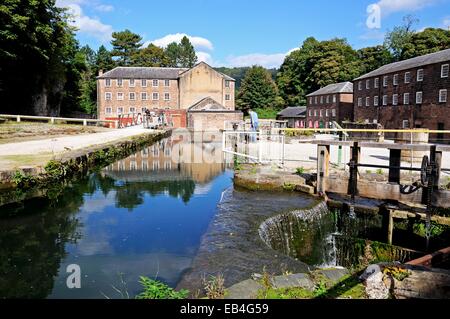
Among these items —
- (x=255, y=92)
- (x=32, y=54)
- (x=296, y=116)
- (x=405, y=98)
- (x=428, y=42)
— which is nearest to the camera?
(x=32, y=54)

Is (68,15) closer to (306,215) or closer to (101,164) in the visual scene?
(101,164)

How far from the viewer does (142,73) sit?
211 ft

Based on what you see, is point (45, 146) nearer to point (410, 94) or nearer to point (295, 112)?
point (410, 94)

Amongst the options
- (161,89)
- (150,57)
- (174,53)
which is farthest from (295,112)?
(174,53)

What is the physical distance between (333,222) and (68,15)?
39.4 m

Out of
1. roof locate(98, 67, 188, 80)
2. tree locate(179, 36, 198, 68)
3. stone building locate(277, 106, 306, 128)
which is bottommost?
stone building locate(277, 106, 306, 128)

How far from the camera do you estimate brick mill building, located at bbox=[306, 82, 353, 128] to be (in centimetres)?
5300

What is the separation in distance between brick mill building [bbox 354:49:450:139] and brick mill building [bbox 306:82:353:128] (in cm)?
483

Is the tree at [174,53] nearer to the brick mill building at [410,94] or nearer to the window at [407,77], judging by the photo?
the brick mill building at [410,94]

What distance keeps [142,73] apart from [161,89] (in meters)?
4.32

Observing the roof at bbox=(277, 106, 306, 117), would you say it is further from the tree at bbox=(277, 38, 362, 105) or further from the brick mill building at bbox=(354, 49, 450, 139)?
the brick mill building at bbox=(354, 49, 450, 139)

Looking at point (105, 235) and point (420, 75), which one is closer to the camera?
point (105, 235)

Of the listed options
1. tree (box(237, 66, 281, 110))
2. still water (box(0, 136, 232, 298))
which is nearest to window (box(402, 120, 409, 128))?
still water (box(0, 136, 232, 298))

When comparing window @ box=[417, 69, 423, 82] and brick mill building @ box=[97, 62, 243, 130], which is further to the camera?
brick mill building @ box=[97, 62, 243, 130]
